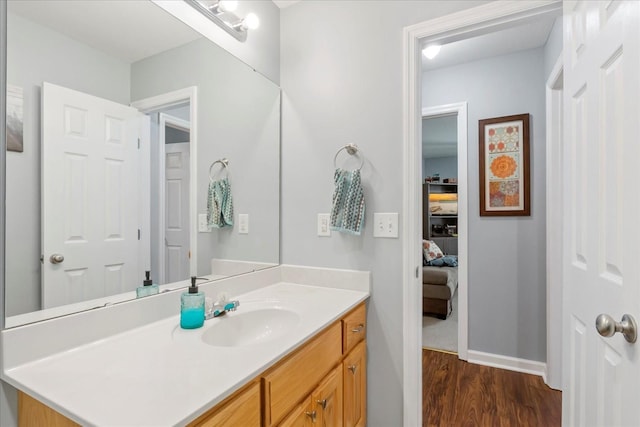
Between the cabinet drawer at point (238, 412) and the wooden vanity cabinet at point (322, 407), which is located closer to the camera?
the cabinet drawer at point (238, 412)

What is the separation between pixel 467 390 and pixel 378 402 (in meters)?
0.96

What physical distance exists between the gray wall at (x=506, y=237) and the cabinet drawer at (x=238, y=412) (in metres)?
2.33

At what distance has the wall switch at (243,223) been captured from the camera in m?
1.71

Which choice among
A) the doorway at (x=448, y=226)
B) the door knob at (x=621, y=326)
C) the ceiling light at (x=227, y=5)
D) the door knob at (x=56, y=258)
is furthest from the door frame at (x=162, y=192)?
the doorway at (x=448, y=226)

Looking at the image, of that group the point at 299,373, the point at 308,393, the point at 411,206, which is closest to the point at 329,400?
the point at 308,393

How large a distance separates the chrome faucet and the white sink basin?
0.02 m

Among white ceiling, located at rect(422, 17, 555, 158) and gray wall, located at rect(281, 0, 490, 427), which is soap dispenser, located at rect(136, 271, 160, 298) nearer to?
gray wall, located at rect(281, 0, 490, 427)

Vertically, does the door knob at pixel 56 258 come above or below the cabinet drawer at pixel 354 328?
above

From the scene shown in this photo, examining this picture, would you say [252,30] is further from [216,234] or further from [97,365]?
[97,365]

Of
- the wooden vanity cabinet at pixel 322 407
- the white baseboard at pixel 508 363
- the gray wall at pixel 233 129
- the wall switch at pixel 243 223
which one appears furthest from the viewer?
the white baseboard at pixel 508 363

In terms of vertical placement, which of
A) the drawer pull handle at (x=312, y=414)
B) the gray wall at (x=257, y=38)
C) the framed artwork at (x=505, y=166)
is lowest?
the drawer pull handle at (x=312, y=414)

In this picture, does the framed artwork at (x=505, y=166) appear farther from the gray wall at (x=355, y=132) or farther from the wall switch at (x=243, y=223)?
the wall switch at (x=243, y=223)

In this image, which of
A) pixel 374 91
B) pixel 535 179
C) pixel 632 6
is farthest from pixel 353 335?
pixel 535 179

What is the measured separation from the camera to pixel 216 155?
1.54 meters
